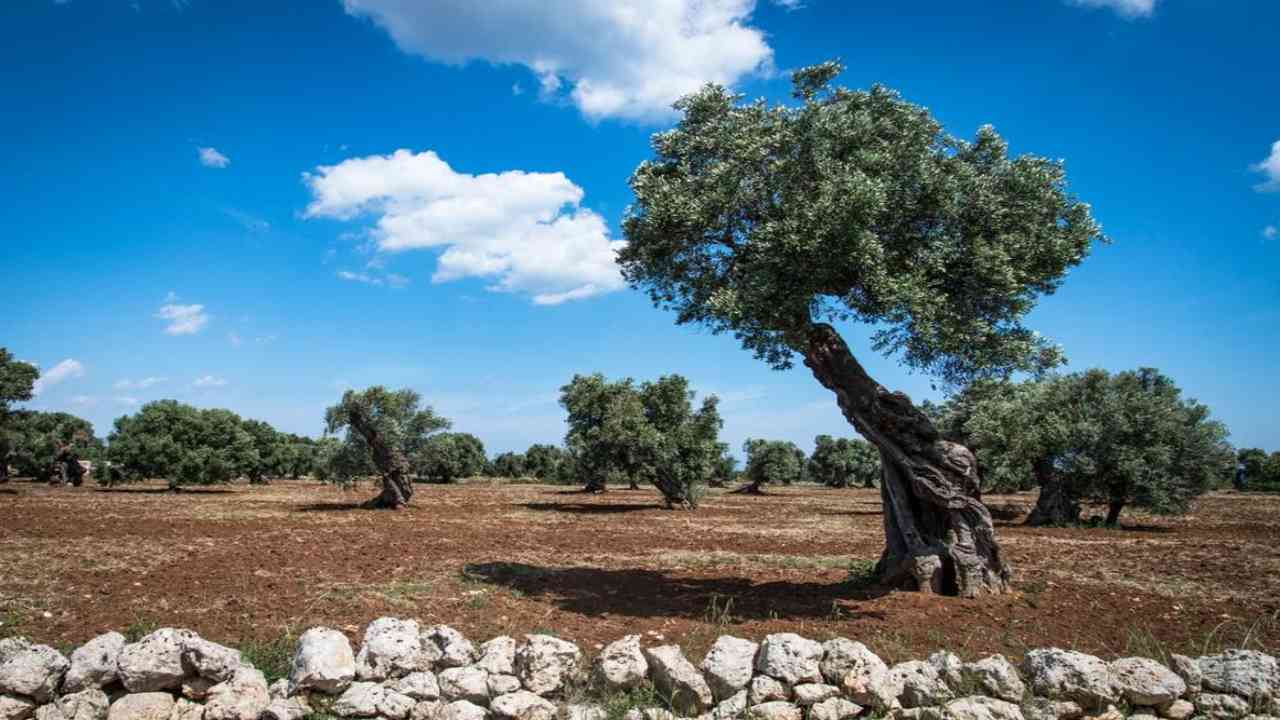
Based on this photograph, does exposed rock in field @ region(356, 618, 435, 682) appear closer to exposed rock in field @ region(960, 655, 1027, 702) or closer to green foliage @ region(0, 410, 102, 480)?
exposed rock in field @ region(960, 655, 1027, 702)

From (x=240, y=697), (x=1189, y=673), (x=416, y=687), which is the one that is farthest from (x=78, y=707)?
(x=1189, y=673)

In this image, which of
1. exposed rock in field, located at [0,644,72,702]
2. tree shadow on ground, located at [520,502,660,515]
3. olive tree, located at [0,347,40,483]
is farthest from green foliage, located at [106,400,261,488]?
exposed rock in field, located at [0,644,72,702]

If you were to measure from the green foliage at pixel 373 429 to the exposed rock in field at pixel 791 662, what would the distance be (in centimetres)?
3740

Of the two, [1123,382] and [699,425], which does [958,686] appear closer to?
[1123,382]

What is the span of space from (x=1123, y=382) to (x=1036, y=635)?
31.9 metres

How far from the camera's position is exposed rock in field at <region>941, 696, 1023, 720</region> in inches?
299

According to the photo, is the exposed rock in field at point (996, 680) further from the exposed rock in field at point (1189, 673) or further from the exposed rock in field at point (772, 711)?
the exposed rock in field at point (772, 711)

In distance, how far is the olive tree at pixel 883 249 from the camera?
14094 mm

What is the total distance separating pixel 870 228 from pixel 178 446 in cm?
6340

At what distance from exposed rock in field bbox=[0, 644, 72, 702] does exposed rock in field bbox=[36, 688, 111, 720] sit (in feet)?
0.60

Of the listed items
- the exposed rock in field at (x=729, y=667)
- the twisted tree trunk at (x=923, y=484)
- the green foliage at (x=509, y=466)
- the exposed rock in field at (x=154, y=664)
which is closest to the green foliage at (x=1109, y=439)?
the twisted tree trunk at (x=923, y=484)

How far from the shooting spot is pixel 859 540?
29078mm

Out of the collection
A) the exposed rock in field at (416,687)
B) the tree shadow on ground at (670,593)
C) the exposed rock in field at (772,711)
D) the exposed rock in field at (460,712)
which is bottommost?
the tree shadow on ground at (670,593)

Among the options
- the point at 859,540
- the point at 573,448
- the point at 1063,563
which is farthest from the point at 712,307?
the point at 573,448
